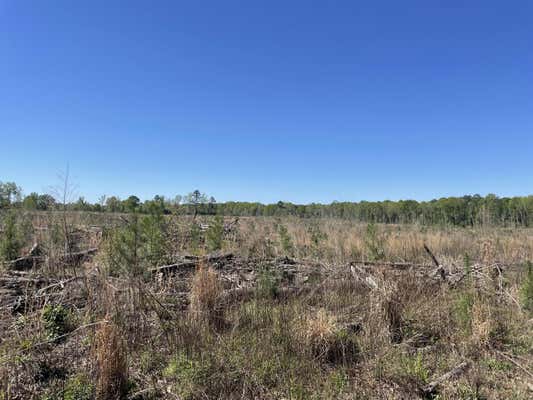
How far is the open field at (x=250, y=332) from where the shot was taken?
101 inches

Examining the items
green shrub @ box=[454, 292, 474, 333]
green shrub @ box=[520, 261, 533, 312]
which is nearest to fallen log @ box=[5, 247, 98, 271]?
green shrub @ box=[454, 292, 474, 333]

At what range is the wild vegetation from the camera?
2555 millimetres

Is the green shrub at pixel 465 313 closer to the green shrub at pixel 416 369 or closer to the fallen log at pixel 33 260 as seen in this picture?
the green shrub at pixel 416 369

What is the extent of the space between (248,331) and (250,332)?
0.03 metres

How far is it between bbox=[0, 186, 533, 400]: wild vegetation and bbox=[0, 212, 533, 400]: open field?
0.05 ft

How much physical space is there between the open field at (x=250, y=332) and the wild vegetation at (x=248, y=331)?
2cm

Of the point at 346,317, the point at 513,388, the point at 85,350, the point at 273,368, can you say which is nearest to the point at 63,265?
the point at 85,350

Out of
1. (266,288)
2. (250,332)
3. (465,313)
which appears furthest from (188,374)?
(465,313)

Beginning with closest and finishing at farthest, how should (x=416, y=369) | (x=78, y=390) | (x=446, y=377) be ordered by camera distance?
(x=78, y=390), (x=446, y=377), (x=416, y=369)

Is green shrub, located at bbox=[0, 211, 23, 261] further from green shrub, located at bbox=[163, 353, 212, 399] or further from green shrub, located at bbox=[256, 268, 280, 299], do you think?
green shrub, located at bbox=[163, 353, 212, 399]

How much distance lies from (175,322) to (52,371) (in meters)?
1.11

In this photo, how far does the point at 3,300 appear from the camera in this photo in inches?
160

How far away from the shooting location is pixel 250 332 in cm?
350

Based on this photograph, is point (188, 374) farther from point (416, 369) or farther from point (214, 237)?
point (214, 237)
